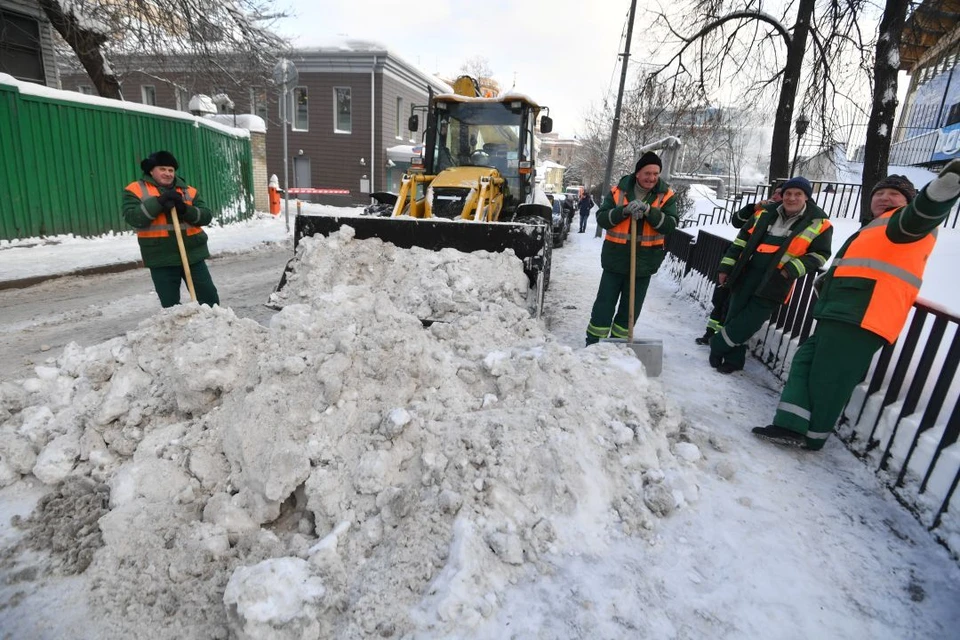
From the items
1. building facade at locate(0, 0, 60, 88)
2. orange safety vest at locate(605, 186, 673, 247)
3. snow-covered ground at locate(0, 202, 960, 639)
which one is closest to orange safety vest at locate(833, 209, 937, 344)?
snow-covered ground at locate(0, 202, 960, 639)

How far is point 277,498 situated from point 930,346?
3.72 m

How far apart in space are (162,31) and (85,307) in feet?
27.8

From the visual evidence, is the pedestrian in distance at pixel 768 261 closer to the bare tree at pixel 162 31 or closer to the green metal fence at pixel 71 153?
the green metal fence at pixel 71 153

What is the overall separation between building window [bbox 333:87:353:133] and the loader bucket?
18.9 meters

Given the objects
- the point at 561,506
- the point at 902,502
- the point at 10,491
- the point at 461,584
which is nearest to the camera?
the point at 461,584

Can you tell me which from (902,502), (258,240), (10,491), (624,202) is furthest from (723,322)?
(258,240)

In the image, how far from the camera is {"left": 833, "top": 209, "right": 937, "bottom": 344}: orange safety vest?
2932 mm

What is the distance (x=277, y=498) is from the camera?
2.48 meters

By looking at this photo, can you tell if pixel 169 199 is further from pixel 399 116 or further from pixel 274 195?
pixel 399 116

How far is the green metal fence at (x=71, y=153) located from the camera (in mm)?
8156

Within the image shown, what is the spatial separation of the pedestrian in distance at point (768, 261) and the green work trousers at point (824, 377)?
3.30 feet

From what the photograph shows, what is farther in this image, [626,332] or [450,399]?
[626,332]

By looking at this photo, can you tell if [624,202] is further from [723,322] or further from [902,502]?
[902,502]

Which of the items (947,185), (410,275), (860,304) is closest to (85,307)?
(410,275)
